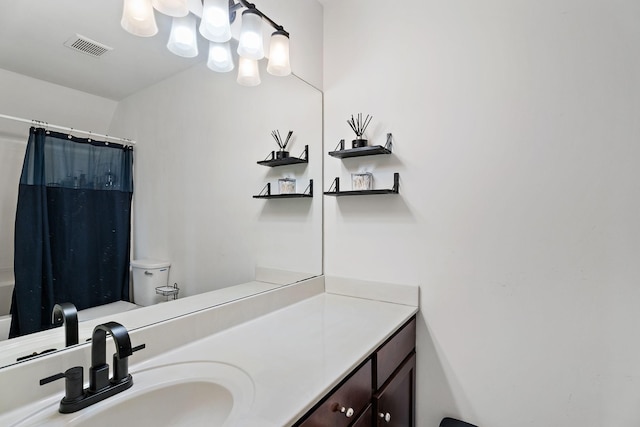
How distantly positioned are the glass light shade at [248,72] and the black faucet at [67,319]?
112cm

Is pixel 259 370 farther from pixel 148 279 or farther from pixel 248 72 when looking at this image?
pixel 248 72

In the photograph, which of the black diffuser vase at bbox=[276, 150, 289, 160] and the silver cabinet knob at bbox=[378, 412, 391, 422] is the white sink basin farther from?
the black diffuser vase at bbox=[276, 150, 289, 160]

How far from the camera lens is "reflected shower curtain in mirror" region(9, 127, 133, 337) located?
811 millimetres

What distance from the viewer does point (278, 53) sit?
1490mm

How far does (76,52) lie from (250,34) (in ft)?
2.16

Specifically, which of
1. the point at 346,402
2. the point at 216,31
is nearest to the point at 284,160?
the point at 216,31

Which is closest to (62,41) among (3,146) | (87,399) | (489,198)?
(3,146)

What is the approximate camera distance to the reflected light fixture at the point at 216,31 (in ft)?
3.39

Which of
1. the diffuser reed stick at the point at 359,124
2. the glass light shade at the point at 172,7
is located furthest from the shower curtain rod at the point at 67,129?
the diffuser reed stick at the point at 359,124

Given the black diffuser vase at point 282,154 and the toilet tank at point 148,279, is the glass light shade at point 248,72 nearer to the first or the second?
the black diffuser vase at point 282,154

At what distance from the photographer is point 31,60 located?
2.72 ft

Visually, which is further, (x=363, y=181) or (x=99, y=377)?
(x=363, y=181)

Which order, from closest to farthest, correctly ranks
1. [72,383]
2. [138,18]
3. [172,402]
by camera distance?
[72,383]
[172,402]
[138,18]

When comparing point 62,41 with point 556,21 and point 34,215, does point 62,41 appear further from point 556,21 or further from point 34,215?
point 556,21
